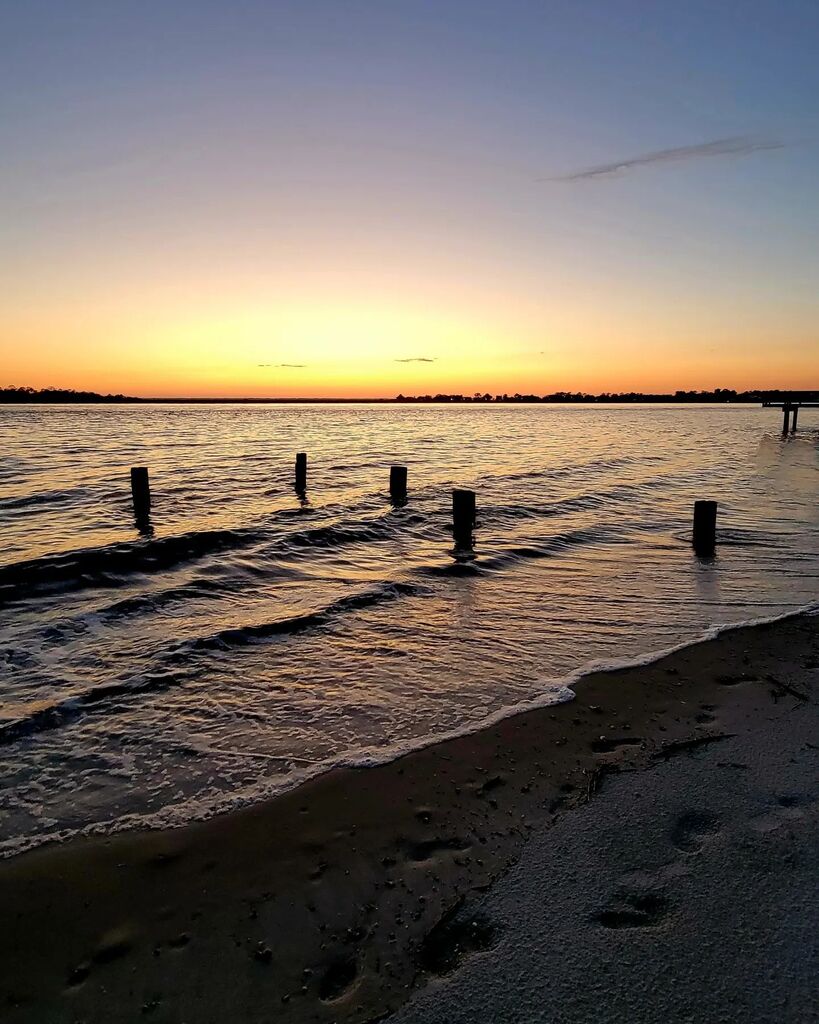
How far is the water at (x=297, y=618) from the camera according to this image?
484 cm

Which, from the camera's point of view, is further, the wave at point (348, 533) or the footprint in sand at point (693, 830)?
the wave at point (348, 533)

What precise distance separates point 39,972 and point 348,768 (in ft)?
7.07

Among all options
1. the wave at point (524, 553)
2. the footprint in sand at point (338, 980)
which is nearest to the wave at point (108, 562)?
the wave at point (524, 553)

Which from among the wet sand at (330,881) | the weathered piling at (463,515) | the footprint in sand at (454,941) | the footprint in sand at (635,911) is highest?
the weathered piling at (463,515)

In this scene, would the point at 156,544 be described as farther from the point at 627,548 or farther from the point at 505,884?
the point at 505,884

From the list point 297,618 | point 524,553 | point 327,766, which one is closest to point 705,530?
point 524,553

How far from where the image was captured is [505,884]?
10.5 feet

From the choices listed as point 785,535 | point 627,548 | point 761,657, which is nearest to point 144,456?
point 627,548

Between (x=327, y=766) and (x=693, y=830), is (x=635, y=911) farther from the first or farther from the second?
(x=327, y=766)

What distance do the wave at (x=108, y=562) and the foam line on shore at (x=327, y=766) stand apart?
658 centimetres

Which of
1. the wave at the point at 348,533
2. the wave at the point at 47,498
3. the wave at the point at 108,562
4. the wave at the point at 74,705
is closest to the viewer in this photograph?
the wave at the point at 74,705

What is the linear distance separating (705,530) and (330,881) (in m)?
10.6

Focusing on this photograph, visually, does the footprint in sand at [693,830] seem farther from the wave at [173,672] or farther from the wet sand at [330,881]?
the wave at [173,672]

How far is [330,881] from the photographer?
340cm
